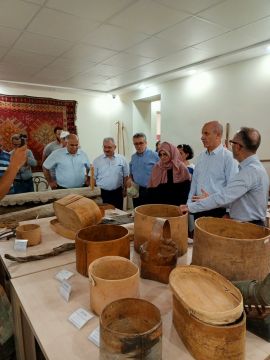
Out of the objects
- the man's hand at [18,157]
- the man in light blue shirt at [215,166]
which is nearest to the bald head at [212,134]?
the man in light blue shirt at [215,166]

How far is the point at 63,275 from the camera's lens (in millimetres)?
1078

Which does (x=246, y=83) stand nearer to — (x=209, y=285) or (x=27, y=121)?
(x=209, y=285)

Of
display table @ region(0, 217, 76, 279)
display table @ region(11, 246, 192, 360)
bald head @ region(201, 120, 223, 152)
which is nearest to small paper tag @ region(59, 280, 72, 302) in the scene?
display table @ region(11, 246, 192, 360)

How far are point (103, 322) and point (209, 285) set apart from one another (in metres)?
0.34

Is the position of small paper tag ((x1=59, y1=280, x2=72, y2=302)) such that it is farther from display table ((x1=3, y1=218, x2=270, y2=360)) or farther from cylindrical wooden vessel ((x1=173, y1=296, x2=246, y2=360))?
cylindrical wooden vessel ((x1=173, y1=296, x2=246, y2=360))

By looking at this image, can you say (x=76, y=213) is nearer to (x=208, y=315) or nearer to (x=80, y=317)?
(x=80, y=317)

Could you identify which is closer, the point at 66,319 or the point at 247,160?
the point at 66,319

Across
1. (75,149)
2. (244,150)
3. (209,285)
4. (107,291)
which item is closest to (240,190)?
(244,150)

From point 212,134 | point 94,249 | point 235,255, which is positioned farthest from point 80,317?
point 212,134

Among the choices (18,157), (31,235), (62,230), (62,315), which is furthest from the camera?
(62,230)

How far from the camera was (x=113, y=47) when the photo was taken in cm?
308

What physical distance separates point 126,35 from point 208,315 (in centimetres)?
280

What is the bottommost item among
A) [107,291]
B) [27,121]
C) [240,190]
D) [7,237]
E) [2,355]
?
[2,355]

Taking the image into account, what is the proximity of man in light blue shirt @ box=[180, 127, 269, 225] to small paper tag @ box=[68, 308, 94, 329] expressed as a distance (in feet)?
3.75
